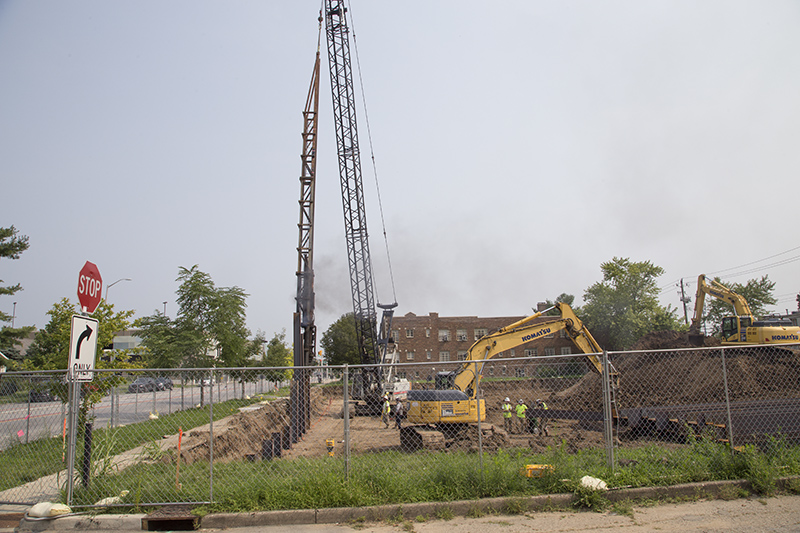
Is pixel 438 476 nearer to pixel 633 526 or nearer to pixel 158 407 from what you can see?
pixel 633 526

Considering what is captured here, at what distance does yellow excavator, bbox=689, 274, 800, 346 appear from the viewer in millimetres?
25328

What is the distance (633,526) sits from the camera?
20.2ft

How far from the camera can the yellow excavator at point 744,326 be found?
83.1 feet

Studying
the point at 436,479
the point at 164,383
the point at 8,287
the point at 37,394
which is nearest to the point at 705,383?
the point at 436,479

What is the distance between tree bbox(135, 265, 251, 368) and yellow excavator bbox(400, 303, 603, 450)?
13.9 m

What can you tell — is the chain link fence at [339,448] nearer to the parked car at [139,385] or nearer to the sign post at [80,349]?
the sign post at [80,349]

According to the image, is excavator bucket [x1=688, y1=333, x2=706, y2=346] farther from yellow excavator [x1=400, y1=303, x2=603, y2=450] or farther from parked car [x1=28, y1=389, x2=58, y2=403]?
parked car [x1=28, y1=389, x2=58, y2=403]

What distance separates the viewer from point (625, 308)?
6319 centimetres

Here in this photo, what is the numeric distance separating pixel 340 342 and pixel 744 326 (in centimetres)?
5182

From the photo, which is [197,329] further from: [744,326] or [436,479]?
[744,326]

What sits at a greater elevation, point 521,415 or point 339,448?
point 521,415

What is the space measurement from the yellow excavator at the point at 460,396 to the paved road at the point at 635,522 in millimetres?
→ 5141

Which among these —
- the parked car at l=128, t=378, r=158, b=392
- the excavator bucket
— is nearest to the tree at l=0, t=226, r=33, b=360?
the parked car at l=128, t=378, r=158, b=392

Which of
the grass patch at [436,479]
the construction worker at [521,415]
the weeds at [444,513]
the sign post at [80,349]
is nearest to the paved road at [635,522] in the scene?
the weeds at [444,513]
